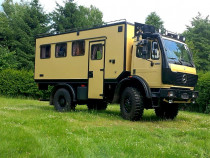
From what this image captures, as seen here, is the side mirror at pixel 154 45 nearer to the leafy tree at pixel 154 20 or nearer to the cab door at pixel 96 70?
the cab door at pixel 96 70

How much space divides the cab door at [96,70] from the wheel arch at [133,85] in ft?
2.95

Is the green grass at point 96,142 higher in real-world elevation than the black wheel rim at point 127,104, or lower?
lower

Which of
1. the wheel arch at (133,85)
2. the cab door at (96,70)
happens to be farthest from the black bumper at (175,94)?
the cab door at (96,70)

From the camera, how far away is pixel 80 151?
5.35 metres

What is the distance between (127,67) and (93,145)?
220 inches

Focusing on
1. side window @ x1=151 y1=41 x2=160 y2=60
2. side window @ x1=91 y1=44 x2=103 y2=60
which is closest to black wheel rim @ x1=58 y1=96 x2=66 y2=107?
side window @ x1=91 y1=44 x2=103 y2=60

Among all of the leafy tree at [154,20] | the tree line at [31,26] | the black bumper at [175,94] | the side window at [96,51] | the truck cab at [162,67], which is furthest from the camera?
the leafy tree at [154,20]

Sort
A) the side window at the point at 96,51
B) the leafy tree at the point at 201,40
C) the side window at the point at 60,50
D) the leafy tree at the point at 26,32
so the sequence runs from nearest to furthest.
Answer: the side window at the point at 96,51
the side window at the point at 60,50
the leafy tree at the point at 26,32
the leafy tree at the point at 201,40

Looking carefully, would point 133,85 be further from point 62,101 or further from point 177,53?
point 62,101

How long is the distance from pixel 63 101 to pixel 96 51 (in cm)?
293

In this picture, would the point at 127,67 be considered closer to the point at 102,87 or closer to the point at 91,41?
the point at 102,87

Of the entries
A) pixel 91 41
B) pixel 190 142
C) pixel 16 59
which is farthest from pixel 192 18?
pixel 190 142

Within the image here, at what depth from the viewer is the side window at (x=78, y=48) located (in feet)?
41.7

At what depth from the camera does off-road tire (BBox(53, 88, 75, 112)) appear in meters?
13.0
